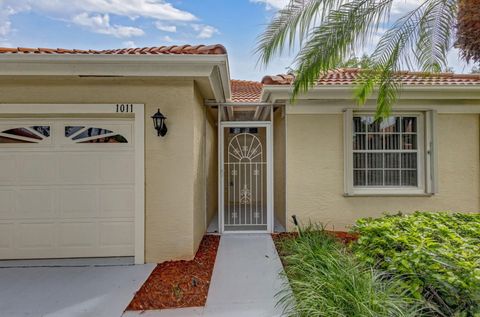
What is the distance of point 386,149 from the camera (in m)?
7.55

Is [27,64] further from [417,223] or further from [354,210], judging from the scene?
[354,210]

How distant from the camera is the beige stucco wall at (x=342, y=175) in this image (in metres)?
7.48

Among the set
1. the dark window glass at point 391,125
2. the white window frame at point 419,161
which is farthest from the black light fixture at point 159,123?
the dark window glass at point 391,125

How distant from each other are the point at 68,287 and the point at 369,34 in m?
6.64

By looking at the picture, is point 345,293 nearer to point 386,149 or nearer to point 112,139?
point 112,139

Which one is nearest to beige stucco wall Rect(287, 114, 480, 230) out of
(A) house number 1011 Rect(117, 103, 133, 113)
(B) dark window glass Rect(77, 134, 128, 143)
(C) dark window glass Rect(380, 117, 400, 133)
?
(C) dark window glass Rect(380, 117, 400, 133)

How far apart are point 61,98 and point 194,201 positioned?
10.9ft

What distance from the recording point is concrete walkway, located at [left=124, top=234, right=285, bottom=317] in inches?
146

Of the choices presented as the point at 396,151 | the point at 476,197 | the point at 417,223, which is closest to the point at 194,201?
the point at 417,223

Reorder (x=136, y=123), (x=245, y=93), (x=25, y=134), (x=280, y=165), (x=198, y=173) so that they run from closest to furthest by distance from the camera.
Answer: (x=136, y=123)
(x=25, y=134)
(x=198, y=173)
(x=280, y=165)
(x=245, y=93)

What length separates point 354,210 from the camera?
7.50 m

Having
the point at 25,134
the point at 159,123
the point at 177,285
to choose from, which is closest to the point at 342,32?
the point at 159,123

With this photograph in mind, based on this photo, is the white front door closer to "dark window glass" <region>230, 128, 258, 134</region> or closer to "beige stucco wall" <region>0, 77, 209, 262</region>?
"dark window glass" <region>230, 128, 258, 134</region>

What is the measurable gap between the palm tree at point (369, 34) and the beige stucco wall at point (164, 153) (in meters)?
1.94
